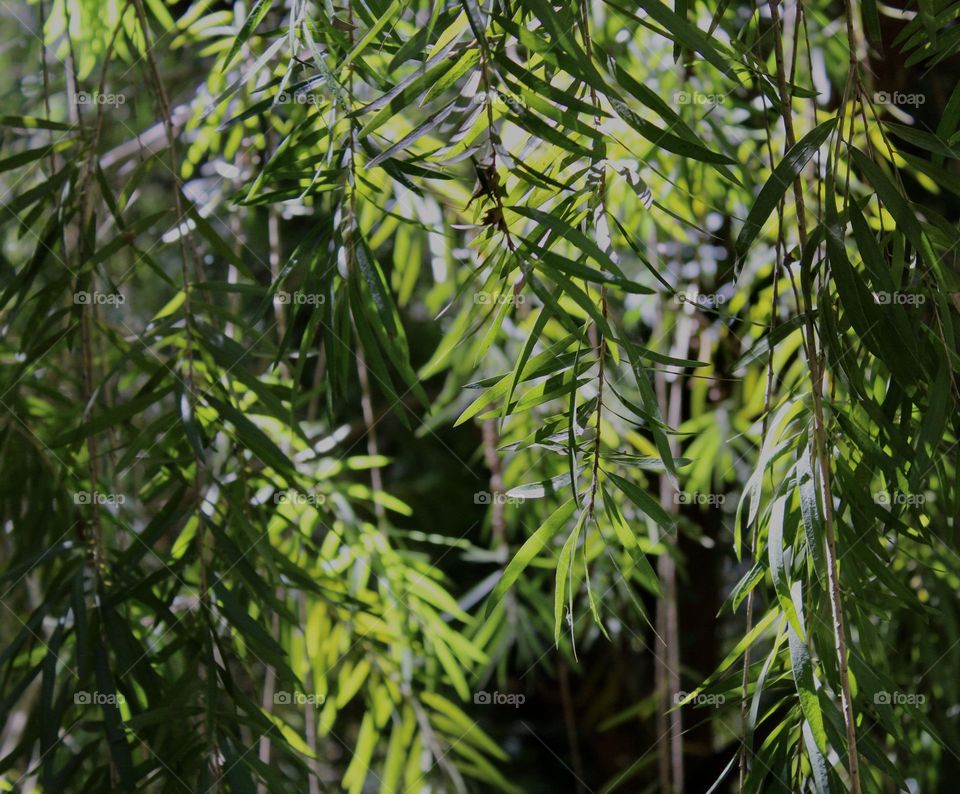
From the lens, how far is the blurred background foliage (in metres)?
0.37

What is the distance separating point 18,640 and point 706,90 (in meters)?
0.62

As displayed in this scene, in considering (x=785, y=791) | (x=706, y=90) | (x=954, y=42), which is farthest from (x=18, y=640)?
(x=706, y=90)

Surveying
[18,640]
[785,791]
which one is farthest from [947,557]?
[18,640]

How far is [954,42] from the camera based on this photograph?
41 centimetres

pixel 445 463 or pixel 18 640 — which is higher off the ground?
pixel 445 463

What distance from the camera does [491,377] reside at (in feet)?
1.54

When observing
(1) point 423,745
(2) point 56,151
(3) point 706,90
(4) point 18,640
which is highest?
(3) point 706,90

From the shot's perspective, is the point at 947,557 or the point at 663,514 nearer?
the point at 663,514

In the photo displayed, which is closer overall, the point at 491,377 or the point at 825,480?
the point at 825,480

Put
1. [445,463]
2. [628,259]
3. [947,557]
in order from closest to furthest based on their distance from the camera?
[947,557]
[628,259]
[445,463]

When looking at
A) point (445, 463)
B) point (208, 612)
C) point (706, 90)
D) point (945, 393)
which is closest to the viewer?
point (945, 393)

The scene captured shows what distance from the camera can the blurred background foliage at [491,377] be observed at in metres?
0.37

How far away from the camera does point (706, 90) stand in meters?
0.81

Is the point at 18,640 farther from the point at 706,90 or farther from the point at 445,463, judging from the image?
the point at 445,463
